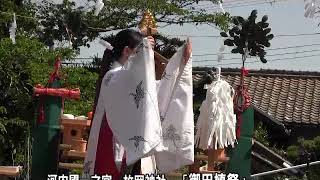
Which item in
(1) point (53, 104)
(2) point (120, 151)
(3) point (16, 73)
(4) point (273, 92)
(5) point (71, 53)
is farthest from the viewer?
(4) point (273, 92)

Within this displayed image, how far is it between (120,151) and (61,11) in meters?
7.34

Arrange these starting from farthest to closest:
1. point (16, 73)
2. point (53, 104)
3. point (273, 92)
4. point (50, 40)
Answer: point (273, 92)
point (50, 40)
point (16, 73)
point (53, 104)

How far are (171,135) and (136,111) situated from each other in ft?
1.30

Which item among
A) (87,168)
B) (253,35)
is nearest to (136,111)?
(87,168)

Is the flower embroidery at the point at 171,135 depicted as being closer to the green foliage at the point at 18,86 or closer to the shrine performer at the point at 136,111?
the shrine performer at the point at 136,111

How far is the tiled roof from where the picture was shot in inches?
467

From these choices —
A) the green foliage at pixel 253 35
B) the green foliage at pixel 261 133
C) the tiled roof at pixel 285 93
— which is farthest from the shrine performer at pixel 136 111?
the tiled roof at pixel 285 93

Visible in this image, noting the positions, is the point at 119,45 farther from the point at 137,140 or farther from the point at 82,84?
the point at 82,84

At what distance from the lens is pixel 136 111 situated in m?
3.26

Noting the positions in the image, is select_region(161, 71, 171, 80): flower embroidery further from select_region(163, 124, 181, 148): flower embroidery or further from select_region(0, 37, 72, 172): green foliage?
select_region(0, 37, 72, 172): green foliage

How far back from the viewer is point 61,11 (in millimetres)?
10562

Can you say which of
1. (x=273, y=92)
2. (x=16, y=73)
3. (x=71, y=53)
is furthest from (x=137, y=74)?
(x=273, y=92)

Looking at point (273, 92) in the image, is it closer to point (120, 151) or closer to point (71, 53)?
point (71, 53)

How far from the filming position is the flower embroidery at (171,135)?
3578 millimetres
